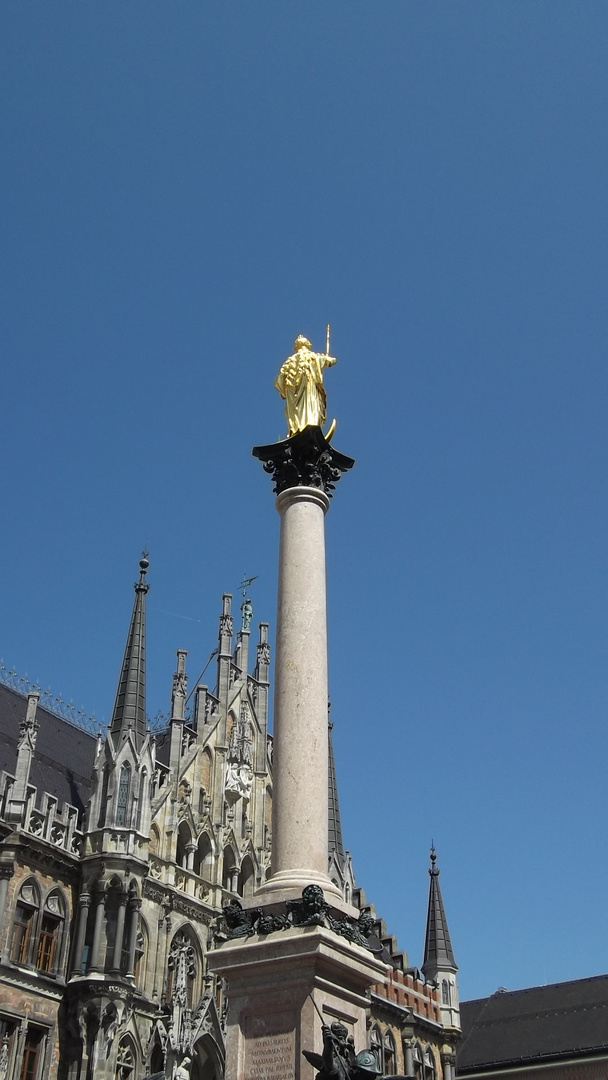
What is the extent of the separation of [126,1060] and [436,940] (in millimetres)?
24686

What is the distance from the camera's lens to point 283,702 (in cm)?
1585

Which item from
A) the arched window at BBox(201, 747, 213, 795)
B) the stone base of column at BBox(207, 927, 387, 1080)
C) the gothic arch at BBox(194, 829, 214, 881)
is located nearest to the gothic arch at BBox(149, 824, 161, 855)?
the gothic arch at BBox(194, 829, 214, 881)

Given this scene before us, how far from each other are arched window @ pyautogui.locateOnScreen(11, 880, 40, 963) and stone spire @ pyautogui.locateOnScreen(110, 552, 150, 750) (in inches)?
212

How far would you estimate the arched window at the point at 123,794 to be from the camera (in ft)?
111

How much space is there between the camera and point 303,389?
1850 centimetres

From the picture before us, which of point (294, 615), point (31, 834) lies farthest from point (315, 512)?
point (31, 834)

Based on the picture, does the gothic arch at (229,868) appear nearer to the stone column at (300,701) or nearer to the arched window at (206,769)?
the arched window at (206,769)

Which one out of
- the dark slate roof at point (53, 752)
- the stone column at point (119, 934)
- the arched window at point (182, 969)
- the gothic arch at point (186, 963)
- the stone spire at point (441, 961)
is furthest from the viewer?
the stone spire at point (441, 961)

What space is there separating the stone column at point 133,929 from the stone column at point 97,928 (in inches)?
33.3

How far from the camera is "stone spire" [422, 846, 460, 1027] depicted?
50531 millimetres

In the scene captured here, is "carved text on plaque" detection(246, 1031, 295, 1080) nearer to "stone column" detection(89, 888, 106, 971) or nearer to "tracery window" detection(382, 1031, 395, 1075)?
"stone column" detection(89, 888, 106, 971)

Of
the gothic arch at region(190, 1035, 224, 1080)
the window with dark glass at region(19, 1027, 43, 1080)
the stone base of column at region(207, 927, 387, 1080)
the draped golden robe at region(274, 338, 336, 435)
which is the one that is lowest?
the stone base of column at region(207, 927, 387, 1080)

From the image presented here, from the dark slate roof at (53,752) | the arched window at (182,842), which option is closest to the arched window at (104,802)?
the dark slate roof at (53,752)

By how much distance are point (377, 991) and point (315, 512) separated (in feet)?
109
